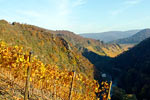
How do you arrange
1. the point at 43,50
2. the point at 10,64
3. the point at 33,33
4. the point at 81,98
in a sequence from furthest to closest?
the point at 33,33 → the point at 43,50 → the point at 81,98 → the point at 10,64

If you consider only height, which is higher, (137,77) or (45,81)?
(45,81)

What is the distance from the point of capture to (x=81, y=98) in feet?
35.9

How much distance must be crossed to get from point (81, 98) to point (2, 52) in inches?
271

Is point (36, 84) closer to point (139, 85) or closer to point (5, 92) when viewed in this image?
point (5, 92)

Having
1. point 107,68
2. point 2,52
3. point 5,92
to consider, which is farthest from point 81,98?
point 107,68

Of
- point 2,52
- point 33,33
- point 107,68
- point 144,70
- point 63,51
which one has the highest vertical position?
point 33,33

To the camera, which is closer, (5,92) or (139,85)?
(5,92)

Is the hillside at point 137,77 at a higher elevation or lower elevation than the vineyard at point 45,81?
lower

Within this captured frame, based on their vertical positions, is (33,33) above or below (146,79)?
above

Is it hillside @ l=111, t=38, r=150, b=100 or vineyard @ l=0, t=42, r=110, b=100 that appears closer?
vineyard @ l=0, t=42, r=110, b=100

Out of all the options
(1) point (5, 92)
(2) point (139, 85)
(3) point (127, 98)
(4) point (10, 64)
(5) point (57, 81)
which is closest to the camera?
(1) point (5, 92)

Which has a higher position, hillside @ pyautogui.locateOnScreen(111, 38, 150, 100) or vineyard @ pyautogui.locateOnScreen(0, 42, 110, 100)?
vineyard @ pyautogui.locateOnScreen(0, 42, 110, 100)

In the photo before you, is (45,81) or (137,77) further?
(137,77)

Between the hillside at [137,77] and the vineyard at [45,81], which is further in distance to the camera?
the hillside at [137,77]
